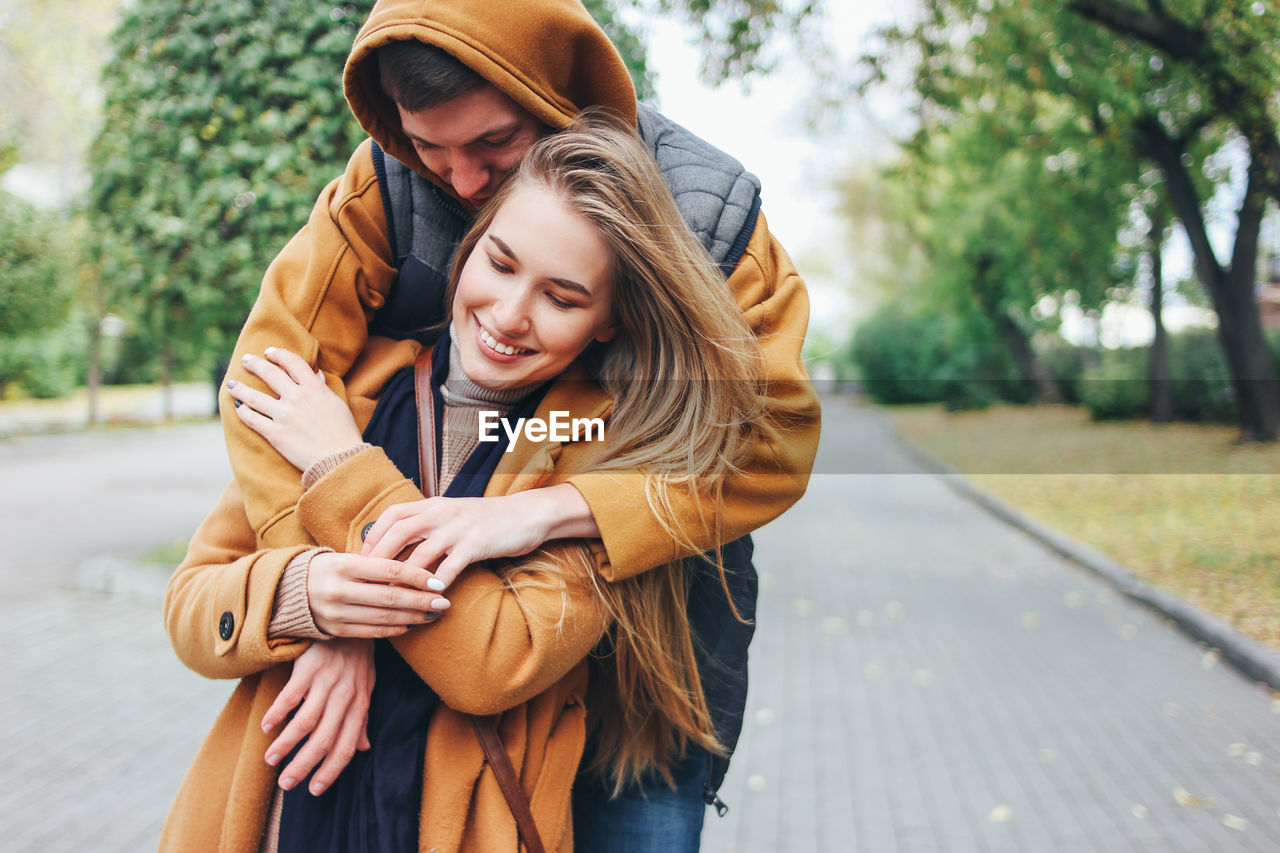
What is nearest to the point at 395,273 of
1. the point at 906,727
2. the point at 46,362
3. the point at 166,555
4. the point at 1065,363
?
the point at 906,727

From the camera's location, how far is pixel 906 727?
4816mm

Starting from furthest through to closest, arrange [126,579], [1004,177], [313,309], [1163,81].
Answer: [1004,177] < [1163,81] < [126,579] < [313,309]

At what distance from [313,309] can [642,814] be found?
1039 millimetres

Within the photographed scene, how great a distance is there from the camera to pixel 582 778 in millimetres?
1676

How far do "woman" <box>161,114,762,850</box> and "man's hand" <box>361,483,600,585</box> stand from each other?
0.03 m

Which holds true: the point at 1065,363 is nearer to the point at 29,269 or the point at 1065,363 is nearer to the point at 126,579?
the point at 29,269

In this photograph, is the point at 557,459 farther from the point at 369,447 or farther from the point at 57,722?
the point at 57,722

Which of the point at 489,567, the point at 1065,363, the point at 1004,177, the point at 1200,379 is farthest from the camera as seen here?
the point at 1065,363

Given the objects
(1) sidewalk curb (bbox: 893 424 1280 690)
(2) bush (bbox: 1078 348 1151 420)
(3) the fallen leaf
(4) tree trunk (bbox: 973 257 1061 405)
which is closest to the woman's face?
(3) the fallen leaf

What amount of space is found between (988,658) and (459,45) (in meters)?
5.59

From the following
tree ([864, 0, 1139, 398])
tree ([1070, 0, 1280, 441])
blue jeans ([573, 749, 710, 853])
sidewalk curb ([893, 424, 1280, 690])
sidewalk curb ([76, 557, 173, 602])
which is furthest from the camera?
tree ([864, 0, 1139, 398])

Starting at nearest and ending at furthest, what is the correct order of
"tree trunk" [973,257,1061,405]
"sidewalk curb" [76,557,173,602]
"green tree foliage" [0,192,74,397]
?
1. "sidewalk curb" [76,557,173,602]
2. "green tree foliage" [0,192,74,397]
3. "tree trunk" [973,257,1061,405]

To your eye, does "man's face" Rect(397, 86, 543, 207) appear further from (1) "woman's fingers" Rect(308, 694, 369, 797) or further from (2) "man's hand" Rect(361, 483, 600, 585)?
(1) "woman's fingers" Rect(308, 694, 369, 797)

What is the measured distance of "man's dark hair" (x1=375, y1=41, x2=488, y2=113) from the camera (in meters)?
1.26
